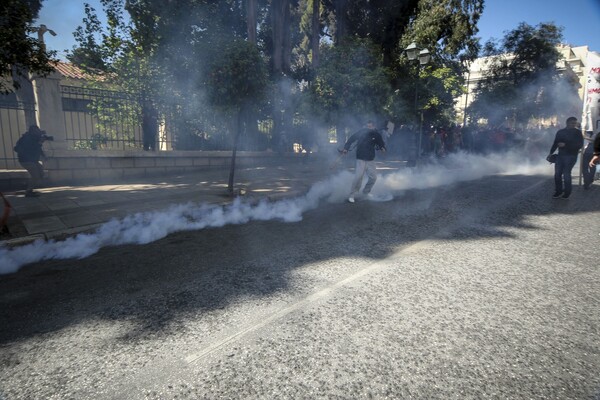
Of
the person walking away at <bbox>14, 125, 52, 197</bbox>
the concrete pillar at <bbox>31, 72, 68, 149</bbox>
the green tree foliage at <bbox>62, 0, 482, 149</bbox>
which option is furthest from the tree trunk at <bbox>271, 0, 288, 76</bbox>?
the person walking away at <bbox>14, 125, 52, 197</bbox>

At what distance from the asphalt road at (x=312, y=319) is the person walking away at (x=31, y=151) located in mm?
4923

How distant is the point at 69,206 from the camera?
6.24 meters

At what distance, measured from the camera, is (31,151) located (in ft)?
24.3

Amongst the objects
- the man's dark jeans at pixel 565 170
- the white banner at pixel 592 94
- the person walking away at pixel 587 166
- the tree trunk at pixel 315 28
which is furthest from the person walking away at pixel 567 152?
the tree trunk at pixel 315 28

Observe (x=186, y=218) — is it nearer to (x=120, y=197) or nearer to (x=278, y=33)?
(x=120, y=197)

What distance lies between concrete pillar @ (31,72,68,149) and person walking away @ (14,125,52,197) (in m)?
1.16

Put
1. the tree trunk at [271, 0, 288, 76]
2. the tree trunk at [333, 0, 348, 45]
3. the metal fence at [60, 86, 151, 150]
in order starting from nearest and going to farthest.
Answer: the metal fence at [60, 86, 151, 150]
the tree trunk at [271, 0, 288, 76]
the tree trunk at [333, 0, 348, 45]

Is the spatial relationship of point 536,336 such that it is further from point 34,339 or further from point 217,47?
Answer: point 217,47

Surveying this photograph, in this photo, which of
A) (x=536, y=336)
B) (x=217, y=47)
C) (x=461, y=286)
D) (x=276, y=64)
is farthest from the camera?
(x=276, y=64)

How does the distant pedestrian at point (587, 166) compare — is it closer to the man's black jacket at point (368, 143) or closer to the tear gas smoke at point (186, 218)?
the tear gas smoke at point (186, 218)

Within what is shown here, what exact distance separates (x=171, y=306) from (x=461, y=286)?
2.45 meters

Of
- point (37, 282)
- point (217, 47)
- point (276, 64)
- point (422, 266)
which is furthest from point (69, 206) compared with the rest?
point (276, 64)

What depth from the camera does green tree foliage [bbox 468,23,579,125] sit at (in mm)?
21688

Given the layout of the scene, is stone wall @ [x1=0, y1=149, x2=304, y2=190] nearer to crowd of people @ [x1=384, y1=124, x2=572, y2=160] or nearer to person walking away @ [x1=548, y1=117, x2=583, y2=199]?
person walking away @ [x1=548, y1=117, x2=583, y2=199]
